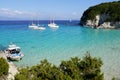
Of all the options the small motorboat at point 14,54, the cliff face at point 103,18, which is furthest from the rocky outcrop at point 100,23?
the small motorboat at point 14,54

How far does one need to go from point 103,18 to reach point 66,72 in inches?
3961

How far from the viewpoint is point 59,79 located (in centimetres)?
1476

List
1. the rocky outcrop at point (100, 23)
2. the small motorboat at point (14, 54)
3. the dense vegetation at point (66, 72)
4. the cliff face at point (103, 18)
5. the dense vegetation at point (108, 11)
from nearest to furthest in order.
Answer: the dense vegetation at point (66, 72) < the small motorboat at point (14, 54) < the rocky outcrop at point (100, 23) < the cliff face at point (103, 18) < the dense vegetation at point (108, 11)

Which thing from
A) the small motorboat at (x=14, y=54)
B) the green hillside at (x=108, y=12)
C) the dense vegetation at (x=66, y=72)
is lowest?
the small motorboat at (x=14, y=54)

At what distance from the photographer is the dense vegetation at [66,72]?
49.5ft

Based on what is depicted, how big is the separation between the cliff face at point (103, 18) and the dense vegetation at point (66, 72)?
88716 mm

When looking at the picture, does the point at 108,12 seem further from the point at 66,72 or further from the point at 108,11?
the point at 66,72

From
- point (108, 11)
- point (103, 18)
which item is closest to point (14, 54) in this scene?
point (103, 18)

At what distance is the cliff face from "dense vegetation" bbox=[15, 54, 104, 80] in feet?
291

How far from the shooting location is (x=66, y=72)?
627 inches

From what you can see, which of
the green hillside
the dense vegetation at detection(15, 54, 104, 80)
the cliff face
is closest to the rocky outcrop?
the cliff face

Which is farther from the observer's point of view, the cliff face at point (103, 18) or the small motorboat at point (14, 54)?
the cliff face at point (103, 18)

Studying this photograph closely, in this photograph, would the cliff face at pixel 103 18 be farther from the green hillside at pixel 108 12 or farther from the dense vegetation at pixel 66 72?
the dense vegetation at pixel 66 72

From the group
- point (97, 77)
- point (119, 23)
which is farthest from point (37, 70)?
point (119, 23)
